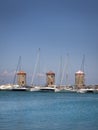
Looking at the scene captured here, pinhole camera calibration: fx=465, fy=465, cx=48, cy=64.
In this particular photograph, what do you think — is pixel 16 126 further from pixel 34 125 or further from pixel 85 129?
pixel 85 129

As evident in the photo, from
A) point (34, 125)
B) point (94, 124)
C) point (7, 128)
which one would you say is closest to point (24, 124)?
point (34, 125)

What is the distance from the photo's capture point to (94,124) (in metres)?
42.9

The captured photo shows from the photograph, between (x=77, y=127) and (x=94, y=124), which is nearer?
(x=77, y=127)

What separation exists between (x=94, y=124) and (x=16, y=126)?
24.5 feet

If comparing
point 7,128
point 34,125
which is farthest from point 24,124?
point 7,128

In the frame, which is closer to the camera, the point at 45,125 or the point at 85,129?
the point at 85,129

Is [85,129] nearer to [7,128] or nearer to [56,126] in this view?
[56,126]

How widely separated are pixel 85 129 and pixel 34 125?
555cm

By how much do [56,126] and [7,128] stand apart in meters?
4.73

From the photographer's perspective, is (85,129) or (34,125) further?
(34,125)

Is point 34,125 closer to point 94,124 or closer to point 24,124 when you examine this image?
point 24,124

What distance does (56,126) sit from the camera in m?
40.8

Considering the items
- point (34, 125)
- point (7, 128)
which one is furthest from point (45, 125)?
point (7, 128)

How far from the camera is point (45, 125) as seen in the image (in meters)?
41.5
